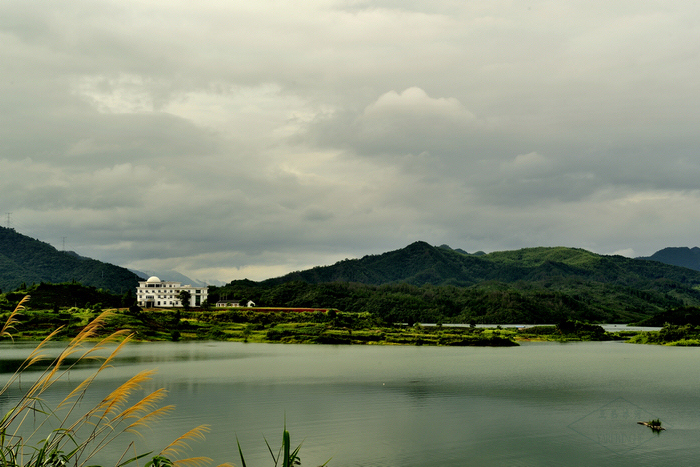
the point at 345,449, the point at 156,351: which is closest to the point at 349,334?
the point at 156,351

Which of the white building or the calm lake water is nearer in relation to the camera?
the calm lake water

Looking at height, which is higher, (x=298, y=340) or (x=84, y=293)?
(x=84, y=293)

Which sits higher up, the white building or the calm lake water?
the white building

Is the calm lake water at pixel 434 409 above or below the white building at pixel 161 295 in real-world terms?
below

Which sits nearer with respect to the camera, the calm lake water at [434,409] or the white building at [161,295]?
the calm lake water at [434,409]

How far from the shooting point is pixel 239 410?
40219mm

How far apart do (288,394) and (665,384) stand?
39.2 metres

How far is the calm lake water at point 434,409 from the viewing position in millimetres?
29812

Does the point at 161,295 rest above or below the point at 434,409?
above

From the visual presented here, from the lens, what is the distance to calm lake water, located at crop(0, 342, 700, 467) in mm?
29812

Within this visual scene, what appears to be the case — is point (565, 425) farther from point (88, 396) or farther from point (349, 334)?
point (349, 334)

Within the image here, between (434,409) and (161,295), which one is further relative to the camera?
(161,295)

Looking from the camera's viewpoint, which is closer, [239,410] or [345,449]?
[345,449]

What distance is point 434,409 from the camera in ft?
137
